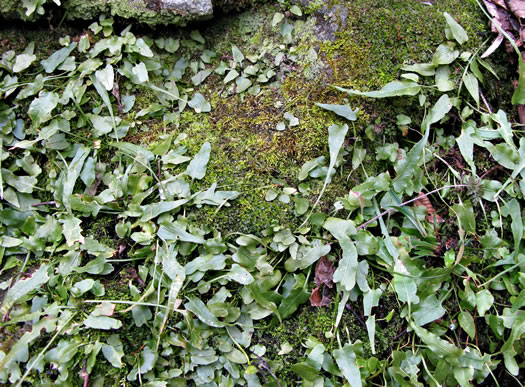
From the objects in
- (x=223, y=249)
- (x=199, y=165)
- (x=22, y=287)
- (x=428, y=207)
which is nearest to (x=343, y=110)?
(x=428, y=207)

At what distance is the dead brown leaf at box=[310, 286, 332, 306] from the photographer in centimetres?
Result: 205

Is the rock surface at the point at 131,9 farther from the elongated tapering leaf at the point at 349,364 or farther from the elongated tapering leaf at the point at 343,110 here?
the elongated tapering leaf at the point at 349,364

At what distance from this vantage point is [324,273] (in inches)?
81.3

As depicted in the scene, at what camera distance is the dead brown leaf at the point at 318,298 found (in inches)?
80.7

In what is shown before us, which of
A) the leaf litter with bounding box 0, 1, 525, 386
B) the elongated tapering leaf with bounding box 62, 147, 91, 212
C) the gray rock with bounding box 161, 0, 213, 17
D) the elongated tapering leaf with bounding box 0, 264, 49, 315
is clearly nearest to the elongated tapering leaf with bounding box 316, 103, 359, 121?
the leaf litter with bounding box 0, 1, 525, 386

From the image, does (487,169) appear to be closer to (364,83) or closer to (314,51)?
(364,83)

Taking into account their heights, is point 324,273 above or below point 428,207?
below

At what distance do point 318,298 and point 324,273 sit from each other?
0.40 feet

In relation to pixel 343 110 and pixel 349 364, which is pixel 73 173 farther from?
pixel 349 364

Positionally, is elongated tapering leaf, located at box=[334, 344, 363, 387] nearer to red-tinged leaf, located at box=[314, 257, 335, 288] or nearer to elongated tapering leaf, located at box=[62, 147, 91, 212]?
red-tinged leaf, located at box=[314, 257, 335, 288]

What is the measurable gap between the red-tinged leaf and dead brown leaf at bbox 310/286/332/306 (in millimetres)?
35

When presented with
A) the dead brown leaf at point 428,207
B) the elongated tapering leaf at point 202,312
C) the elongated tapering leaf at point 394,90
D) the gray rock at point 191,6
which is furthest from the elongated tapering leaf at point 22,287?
the dead brown leaf at point 428,207

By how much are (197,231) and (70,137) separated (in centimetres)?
89

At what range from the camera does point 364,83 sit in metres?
2.29
